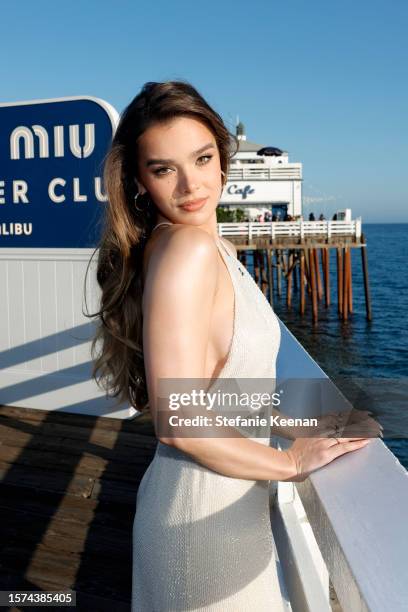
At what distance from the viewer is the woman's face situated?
1238 millimetres

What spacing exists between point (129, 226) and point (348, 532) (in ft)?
2.50

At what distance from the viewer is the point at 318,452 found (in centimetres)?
111

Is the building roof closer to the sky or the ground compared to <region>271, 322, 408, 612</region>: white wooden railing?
closer to the sky

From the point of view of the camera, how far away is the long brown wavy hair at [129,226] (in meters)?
1.25

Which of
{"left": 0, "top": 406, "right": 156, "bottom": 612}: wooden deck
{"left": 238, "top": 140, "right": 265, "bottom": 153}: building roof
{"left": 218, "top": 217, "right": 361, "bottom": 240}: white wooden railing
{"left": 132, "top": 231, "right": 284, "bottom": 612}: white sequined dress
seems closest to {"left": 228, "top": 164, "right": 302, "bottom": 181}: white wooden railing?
{"left": 238, "top": 140, "right": 265, "bottom": 153}: building roof

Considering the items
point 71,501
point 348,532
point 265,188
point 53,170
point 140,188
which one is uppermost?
point 265,188

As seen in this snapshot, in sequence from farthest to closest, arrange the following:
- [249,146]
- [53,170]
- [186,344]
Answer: [249,146] → [53,170] → [186,344]

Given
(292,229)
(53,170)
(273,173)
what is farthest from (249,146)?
(53,170)

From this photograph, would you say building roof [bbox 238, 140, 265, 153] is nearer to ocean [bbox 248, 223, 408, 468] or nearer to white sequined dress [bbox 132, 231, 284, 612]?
ocean [bbox 248, 223, 408, 468]

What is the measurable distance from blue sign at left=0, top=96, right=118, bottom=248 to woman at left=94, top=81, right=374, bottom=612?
2.98 meters

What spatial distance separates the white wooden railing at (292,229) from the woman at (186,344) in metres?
25.1

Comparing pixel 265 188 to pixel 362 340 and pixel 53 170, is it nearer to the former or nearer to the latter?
pixel 362 340

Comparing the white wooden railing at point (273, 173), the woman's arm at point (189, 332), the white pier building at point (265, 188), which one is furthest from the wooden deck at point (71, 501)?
the white wooden railing at point (273, 173)

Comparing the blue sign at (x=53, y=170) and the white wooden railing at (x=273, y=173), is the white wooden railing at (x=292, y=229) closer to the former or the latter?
the white wooden railing at (x=273, y=173)
